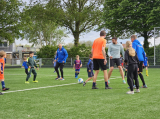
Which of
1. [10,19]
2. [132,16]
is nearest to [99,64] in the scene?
[10,19]

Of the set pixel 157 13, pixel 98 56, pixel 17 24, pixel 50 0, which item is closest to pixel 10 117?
pixel 98 56

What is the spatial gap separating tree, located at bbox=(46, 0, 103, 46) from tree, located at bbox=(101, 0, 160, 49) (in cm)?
217

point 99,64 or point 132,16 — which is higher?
point 132,16

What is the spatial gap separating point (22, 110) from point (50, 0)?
120ft

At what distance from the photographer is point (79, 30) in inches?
1682

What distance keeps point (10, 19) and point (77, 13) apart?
10949 millimetres

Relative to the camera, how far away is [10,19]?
32.0 metres

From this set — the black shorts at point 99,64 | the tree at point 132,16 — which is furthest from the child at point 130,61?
the tree at point 132,16

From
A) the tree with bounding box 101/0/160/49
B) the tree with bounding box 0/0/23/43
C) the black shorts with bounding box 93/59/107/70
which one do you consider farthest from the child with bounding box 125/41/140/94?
the tree with bounding box 101/0/160/49

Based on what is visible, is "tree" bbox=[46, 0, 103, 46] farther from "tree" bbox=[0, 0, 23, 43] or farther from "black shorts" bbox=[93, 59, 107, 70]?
"black shorts" bbox=[93, 59, 107, 70]

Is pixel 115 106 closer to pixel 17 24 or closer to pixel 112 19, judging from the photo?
pixel 17 24

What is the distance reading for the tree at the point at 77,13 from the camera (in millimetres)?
38969

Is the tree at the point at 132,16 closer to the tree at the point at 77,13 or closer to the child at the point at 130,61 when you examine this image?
the tree at the point at 77,13

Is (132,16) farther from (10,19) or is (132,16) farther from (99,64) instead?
(99,64)
